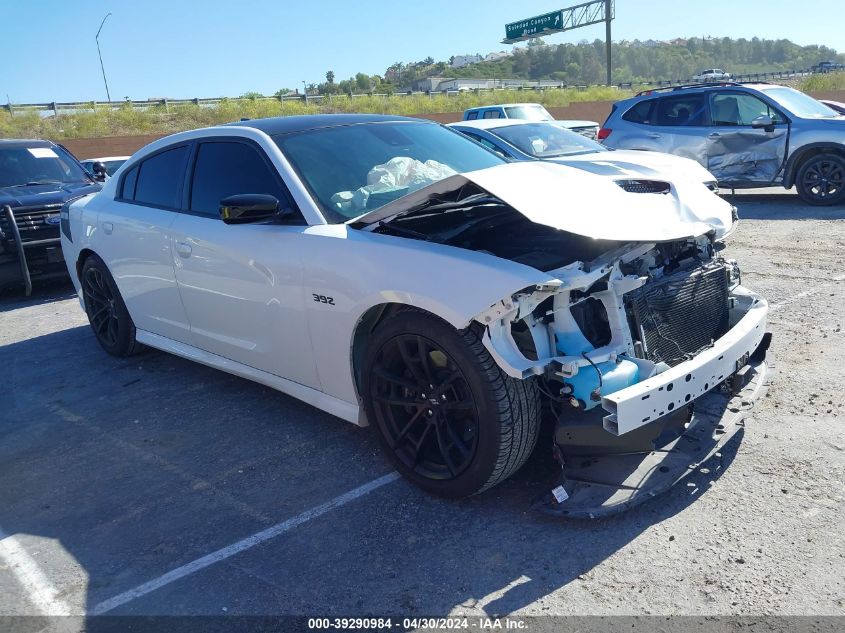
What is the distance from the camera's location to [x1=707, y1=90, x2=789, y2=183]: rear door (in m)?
10.3

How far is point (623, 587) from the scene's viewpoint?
8.50 feet

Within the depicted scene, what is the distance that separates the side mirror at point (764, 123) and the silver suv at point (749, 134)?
0.01 metres

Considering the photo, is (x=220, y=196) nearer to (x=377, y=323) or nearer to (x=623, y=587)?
(x=377, y=323)

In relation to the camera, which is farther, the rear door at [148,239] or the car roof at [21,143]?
the car roof at [21,143]

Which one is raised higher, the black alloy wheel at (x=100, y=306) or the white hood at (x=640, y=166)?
the white hood at (x=640, y=166)

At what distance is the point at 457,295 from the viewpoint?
2.87 metres

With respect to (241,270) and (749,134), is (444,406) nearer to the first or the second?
(241,270)

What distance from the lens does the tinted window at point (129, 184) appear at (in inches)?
204

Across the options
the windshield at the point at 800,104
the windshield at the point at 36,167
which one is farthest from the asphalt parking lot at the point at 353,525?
the windshield at the point at 800,104

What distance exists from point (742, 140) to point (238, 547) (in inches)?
394

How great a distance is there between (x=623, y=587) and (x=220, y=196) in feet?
10.2

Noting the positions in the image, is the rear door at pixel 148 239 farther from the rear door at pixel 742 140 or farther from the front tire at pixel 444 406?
the rear door at pixel 742 140

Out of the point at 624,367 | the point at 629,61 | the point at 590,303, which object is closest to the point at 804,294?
the point at 590,303

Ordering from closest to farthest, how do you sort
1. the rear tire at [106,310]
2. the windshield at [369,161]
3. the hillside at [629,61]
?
the windshield at [369,161] < the rear tire at [106,310] < the hillside at [629,61]
